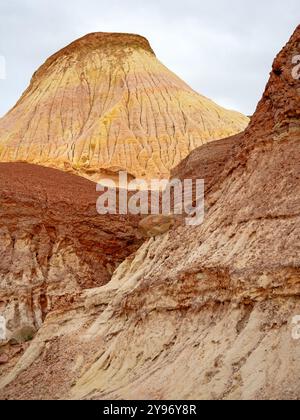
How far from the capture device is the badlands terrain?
1756cm

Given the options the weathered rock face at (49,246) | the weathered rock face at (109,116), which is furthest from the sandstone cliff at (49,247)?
the weathered rock face at (109,116)

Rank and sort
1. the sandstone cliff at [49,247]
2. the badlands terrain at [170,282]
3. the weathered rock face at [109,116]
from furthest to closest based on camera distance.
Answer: the weathered rock face at [109,116] → the sandstone cliff at [49,247] → the badlands terrain at [170,282]

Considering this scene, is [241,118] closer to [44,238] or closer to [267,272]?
[44,238]

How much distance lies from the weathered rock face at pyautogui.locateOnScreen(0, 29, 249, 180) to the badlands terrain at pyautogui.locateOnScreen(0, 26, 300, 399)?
1065 inches

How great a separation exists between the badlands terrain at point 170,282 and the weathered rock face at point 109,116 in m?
27.0

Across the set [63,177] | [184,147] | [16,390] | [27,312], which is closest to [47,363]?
[16,390]

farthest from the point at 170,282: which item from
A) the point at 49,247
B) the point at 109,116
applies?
the point at 109,116

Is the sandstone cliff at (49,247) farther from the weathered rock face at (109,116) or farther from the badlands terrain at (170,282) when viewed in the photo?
the weathered rock face at (109,116)

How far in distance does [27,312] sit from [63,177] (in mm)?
11159

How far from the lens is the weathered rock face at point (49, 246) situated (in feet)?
105

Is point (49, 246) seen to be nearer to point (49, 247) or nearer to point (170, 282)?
point (49, 247)

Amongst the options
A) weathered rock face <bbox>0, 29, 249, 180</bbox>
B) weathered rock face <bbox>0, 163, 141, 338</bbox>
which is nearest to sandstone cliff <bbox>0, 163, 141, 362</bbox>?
weathered rock face <bbox>0, 163, 141, 338</bbox>
